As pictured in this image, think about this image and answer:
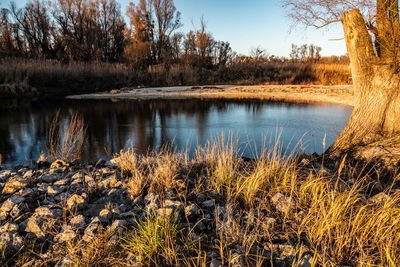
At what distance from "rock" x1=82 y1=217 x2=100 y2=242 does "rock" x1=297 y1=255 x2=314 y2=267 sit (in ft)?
4.66

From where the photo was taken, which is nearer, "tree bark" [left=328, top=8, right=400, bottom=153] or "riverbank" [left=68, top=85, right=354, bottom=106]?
"tree bark" [left=328, top=8, right=400, bottom=153]

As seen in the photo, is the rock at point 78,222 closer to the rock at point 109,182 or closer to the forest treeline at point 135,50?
the rock at point 109,182

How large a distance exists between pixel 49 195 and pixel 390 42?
15.6 feet

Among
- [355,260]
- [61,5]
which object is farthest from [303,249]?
[61,5]

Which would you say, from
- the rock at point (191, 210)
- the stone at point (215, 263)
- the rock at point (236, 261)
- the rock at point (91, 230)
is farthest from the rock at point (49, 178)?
the rock at point (236, 261)

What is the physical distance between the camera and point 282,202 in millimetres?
2354

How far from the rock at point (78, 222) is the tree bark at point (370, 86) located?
367 cm

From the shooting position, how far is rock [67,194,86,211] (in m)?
2.38

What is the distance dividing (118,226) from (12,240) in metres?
0.77

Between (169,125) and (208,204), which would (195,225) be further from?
(169,125)

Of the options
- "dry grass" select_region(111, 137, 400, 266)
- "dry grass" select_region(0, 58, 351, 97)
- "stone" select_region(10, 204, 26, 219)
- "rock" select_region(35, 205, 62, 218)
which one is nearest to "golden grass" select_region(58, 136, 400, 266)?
"dry grass" select_region(111, 137, 400, 266)

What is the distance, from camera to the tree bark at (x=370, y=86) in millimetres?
3777

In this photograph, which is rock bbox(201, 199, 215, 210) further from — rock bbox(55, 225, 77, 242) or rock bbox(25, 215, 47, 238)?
rock bbox(25, 215, 47, 238)

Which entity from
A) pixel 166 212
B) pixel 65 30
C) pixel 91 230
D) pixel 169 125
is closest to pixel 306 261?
pixel 166 212
